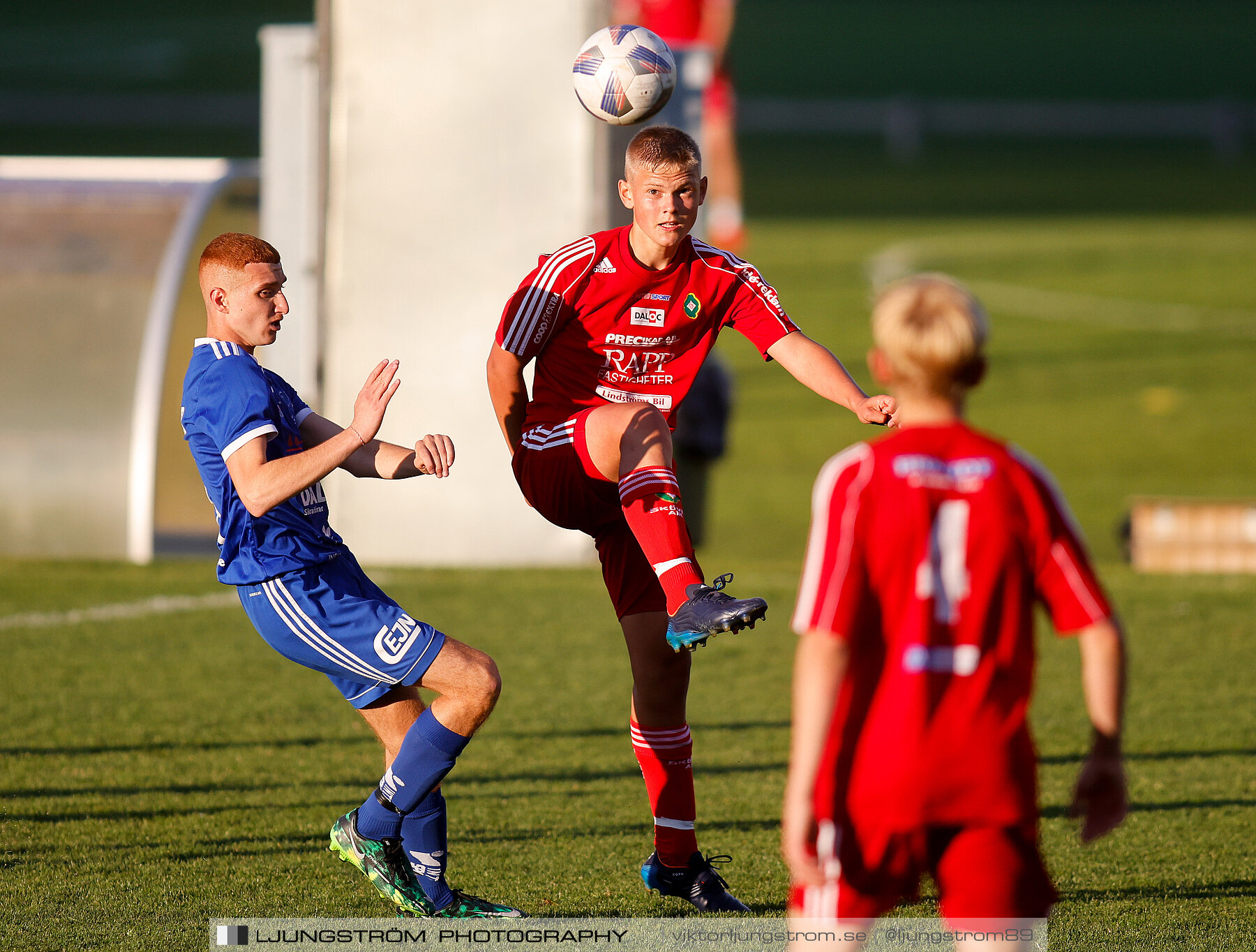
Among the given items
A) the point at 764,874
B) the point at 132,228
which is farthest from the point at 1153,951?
the point at 132,228

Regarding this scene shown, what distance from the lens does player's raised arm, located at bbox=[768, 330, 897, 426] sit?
485cm

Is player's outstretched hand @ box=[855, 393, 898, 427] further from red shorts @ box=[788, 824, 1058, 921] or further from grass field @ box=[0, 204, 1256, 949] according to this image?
red shorts @ box=[788, 824, 1058, 921]

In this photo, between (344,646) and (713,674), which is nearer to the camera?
(344,646)

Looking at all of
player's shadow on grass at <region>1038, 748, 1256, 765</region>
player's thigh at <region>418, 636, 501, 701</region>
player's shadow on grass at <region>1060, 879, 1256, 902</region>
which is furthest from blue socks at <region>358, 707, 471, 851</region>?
player's shadow on grass at <region>1038, 748, 1256, 765</region>

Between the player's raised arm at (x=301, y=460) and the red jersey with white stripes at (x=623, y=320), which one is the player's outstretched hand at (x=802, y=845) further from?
the red jersey with white stripes at (x=623, y=320)

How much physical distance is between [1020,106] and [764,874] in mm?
37009

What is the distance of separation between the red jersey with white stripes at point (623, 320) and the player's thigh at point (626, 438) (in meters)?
0.16

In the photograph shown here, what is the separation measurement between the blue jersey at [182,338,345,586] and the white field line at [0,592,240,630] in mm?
4714

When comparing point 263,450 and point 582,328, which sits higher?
point 582,328

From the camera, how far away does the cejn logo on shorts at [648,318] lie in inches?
196

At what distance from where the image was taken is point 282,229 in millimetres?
10773

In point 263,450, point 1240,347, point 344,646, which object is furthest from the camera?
point 1240,347

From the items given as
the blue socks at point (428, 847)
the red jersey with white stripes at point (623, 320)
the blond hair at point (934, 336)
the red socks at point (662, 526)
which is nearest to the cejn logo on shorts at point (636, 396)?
the red jersey with white stripes at point (623, 320)

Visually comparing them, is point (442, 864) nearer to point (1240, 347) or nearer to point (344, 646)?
point (344, 646)
